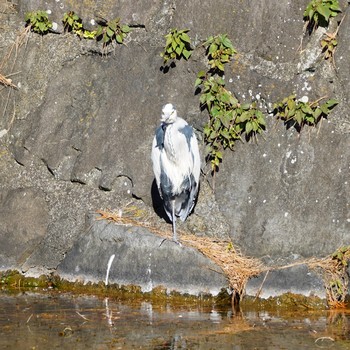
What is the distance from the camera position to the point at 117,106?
7.11 metres

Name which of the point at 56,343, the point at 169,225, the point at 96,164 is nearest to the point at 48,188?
the point at 96,164

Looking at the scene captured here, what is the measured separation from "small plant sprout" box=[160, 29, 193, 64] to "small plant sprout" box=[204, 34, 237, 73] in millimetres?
175

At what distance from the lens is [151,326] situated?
5793 millimetres

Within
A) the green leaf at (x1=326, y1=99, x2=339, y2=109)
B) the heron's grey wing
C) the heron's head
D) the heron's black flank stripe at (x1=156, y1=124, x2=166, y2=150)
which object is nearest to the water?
the heron's grey wing

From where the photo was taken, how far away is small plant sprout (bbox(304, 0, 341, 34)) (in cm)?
655

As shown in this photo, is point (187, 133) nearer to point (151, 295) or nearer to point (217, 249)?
point (217, 249)

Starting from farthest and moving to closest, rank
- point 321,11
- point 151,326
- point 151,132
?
point 151,132
point 321,11
point 151,326

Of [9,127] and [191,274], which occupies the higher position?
[9,127]

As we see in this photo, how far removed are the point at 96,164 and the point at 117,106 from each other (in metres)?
0.45

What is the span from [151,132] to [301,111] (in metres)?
1.13

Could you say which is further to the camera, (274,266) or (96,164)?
(96,164)

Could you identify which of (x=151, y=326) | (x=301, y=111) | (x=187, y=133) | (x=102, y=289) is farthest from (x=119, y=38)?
(x=151, y=326)

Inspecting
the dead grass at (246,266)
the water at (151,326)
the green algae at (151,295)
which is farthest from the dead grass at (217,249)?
the water at (151,326)

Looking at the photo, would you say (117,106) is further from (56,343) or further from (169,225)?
(56,343)
